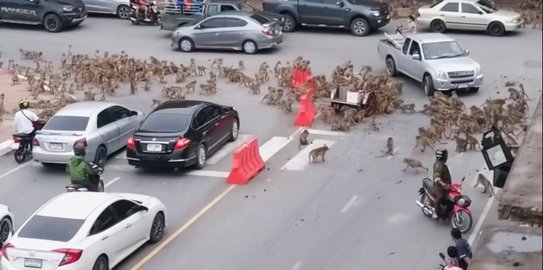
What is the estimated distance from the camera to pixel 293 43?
3350cm

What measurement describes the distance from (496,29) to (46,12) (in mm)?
16404

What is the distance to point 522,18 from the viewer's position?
3231 centimetres

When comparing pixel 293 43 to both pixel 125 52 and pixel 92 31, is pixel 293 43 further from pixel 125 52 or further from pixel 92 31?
pixel 92 31

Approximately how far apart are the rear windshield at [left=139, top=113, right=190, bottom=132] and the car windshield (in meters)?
8.57

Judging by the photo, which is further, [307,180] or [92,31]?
[92,31]

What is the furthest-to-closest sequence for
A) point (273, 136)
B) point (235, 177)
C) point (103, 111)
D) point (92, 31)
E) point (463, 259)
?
point (92, 31) → point (273, 136) → point (103, 111) → point (235, 177) → point (463, 259)

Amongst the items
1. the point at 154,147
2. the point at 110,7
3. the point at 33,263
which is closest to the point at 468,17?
the point at 110,7

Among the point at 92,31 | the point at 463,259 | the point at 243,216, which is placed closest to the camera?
the point at 463,259

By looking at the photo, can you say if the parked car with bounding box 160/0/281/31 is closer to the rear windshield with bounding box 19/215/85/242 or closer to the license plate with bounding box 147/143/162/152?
the license plate with bounding box 147/143/162/152

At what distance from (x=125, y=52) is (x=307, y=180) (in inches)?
549

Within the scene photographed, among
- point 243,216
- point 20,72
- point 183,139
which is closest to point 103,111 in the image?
point 183,139

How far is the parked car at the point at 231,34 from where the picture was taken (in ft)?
105

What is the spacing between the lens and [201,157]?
831 inches

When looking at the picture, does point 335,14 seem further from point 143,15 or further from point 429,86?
point 429,86
